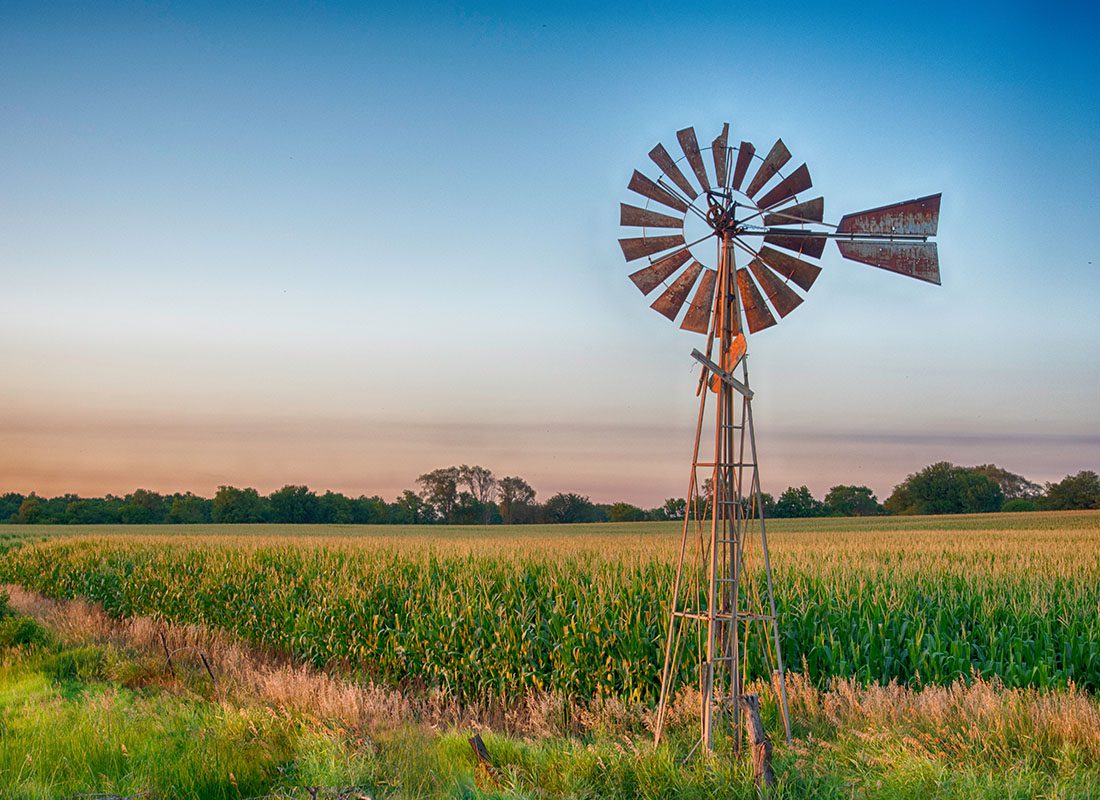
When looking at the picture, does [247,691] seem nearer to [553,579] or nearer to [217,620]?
[553,579]

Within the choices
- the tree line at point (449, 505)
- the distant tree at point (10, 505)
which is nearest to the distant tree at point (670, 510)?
the tree line at point (449, 505)

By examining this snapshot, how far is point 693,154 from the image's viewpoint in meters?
6.97

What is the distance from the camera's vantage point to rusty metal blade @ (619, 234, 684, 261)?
710 centimetres

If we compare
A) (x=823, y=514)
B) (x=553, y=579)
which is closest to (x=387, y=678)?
(x=553, y=579)

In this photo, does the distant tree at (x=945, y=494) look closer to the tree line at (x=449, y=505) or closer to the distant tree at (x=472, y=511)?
the tree line at (x=449, y=505)

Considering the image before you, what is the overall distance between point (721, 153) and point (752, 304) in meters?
1.31

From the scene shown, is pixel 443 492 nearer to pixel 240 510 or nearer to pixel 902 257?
pixel 240 510

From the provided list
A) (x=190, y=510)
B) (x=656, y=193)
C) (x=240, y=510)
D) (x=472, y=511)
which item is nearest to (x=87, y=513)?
(x=190, y=510)

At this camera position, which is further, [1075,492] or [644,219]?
[1075,492]

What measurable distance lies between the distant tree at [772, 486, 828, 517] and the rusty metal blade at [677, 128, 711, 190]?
73405 millimetres

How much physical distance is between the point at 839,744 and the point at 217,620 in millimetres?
13239

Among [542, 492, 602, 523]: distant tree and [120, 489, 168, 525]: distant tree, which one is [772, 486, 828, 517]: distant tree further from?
[120, 489, 168, 525]: distant tree

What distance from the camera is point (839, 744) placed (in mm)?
6695

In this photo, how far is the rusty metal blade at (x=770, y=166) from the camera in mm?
6957
